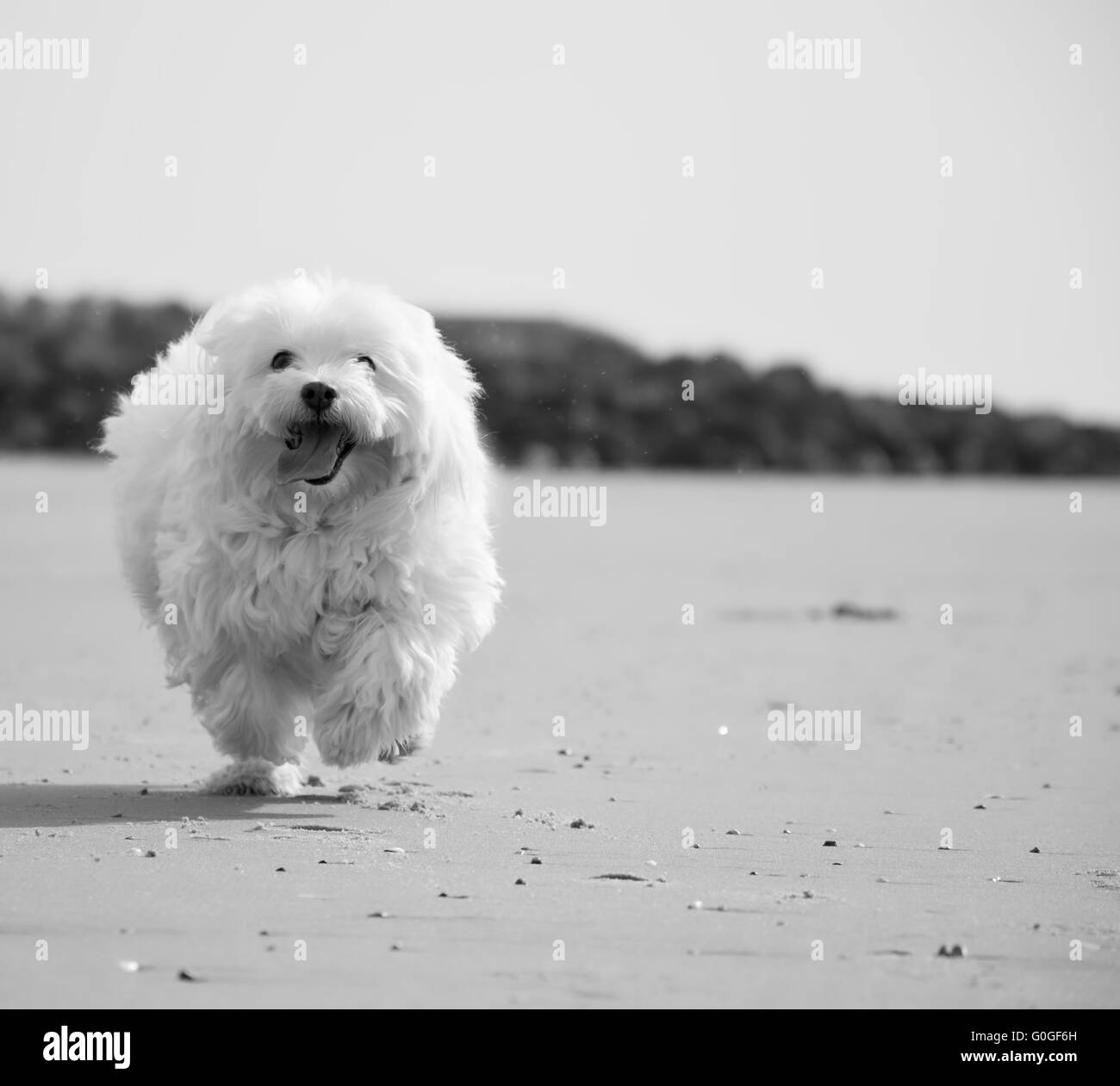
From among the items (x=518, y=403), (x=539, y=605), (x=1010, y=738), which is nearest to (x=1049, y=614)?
(x=539, y=605)

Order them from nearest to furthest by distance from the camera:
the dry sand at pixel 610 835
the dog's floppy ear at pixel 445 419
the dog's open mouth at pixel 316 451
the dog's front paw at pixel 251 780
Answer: the dry sand at pixel 610 835 < the dog's open mouth at pixel 316 451 < the dog's floppy ear at pixel 445 419 < the dog's front paw at pixel 251 780

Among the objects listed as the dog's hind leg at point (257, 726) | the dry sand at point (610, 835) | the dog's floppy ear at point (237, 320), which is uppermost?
the dog's floppy ear at point (237, 320)

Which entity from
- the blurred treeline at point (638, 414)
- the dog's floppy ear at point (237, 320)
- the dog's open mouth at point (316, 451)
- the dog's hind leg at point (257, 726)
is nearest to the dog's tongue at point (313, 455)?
the dog's open mouth at point (316, 451)

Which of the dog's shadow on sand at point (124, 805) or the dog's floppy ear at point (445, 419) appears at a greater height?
the dog's floppy ear at point (445, 419)

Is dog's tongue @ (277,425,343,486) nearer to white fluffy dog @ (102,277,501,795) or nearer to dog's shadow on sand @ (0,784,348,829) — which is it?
white fluffy dog @ (102,277,501,795)

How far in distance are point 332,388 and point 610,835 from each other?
6.23 feet

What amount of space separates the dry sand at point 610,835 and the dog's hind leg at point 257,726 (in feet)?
0.51

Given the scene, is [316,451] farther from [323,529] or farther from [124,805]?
[124,805]

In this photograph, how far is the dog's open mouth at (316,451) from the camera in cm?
725

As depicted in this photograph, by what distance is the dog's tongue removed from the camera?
7262mm

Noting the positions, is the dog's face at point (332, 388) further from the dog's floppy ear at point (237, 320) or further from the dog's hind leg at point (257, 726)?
the dog's hind leg at point (257, 726)

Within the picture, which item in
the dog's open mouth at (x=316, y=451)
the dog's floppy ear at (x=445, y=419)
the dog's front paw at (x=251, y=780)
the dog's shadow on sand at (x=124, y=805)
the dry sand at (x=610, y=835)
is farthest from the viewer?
the dog's front paw at (x=251, y=780)

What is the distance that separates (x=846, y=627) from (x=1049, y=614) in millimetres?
3083

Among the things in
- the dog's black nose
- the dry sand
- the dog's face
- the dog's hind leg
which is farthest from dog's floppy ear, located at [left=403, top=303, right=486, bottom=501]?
the dry sand
